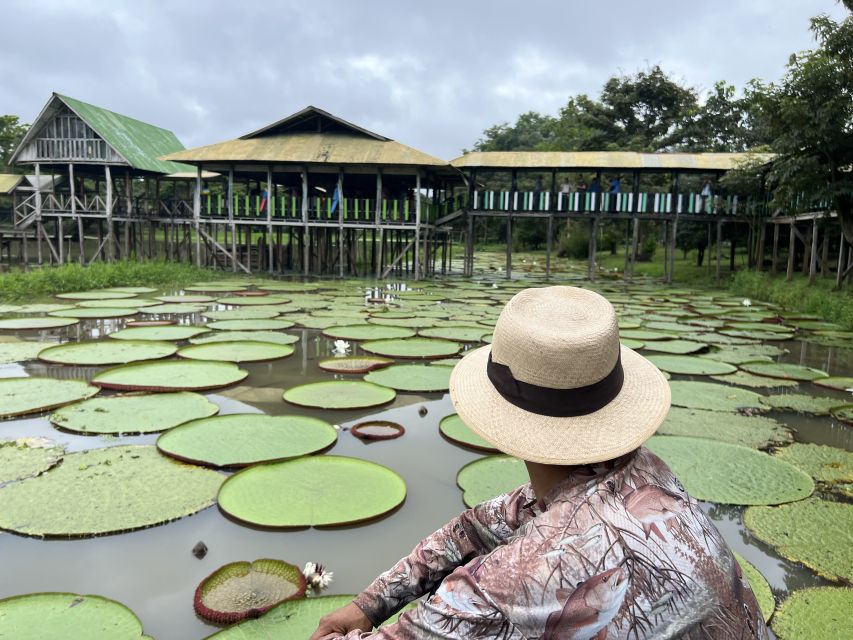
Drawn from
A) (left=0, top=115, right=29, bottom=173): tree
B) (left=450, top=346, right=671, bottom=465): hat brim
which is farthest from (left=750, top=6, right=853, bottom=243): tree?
(left=0, top=115, right=29, bottom=173): tree

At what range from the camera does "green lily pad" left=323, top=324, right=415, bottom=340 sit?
7430mm

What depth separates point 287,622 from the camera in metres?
2.13

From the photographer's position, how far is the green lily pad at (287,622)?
2066 millimetres

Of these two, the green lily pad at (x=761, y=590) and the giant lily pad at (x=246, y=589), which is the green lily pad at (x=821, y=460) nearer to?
the green lily pad at (x=761, y=590)

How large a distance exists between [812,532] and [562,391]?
249 centimetres

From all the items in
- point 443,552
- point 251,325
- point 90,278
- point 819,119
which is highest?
point 819,119

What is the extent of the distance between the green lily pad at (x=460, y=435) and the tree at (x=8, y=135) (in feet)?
108

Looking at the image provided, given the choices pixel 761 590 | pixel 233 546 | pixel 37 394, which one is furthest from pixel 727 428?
pixel 37 394

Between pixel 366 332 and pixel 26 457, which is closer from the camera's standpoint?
pixel 26 457

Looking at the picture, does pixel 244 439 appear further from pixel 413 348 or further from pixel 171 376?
pixel 413 348

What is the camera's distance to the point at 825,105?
10133mm

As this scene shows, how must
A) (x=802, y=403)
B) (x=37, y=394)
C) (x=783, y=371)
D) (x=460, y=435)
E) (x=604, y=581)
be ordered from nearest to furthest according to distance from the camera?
(x=604, y=581), (x=460, y=435), (x=37, y=394), (x=802, y=403), (x=783, y=371)

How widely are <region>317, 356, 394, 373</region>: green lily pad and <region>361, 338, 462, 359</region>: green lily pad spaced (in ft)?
0.71

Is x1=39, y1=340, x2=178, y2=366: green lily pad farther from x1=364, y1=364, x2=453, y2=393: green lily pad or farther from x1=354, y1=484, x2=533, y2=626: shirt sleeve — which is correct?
x1=354, y1=484, x2=533, y2=626: shirt sleeve
